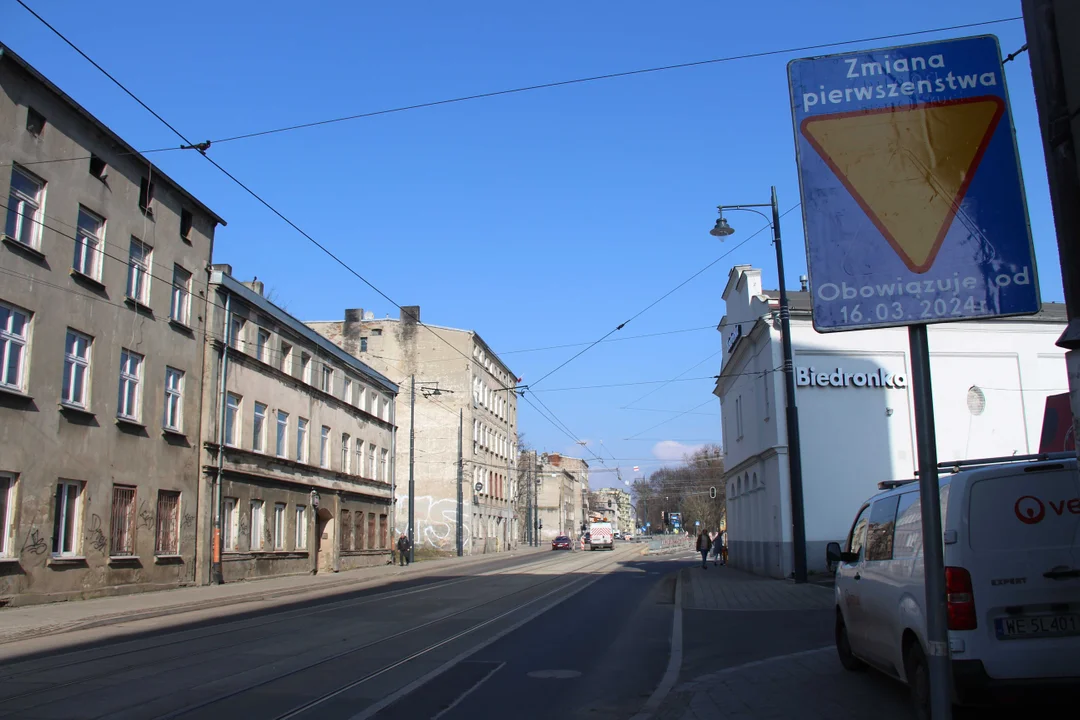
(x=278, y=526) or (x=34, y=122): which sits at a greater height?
(x=34, y=122)

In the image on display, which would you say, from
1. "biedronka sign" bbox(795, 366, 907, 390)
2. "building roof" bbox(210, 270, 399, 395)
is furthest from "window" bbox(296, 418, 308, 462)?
"biedronka sign" bbox(795, 366, 907, 390)

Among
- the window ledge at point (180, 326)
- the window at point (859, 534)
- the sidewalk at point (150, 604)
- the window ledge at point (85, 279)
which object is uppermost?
the window ledge at point (85, 279)

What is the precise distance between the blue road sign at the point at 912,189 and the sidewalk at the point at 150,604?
13.4 meters

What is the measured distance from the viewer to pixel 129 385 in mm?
21453

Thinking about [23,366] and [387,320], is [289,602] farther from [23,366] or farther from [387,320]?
[387,320]

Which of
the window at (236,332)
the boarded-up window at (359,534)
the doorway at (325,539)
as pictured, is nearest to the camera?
the window at (236,332)

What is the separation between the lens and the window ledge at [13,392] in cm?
1678

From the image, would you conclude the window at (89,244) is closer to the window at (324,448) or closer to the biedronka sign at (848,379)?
the window at (324,448)

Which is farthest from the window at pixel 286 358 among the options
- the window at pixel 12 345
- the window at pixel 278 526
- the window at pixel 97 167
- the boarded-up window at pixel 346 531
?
the window at pixel 12 345

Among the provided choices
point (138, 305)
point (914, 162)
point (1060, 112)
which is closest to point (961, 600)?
point (1060, 112)

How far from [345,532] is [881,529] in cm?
3144

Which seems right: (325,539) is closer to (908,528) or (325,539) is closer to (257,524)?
(257,524)

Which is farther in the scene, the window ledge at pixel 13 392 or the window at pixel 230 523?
the window at pixel 230 523

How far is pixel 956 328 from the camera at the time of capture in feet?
87.7
